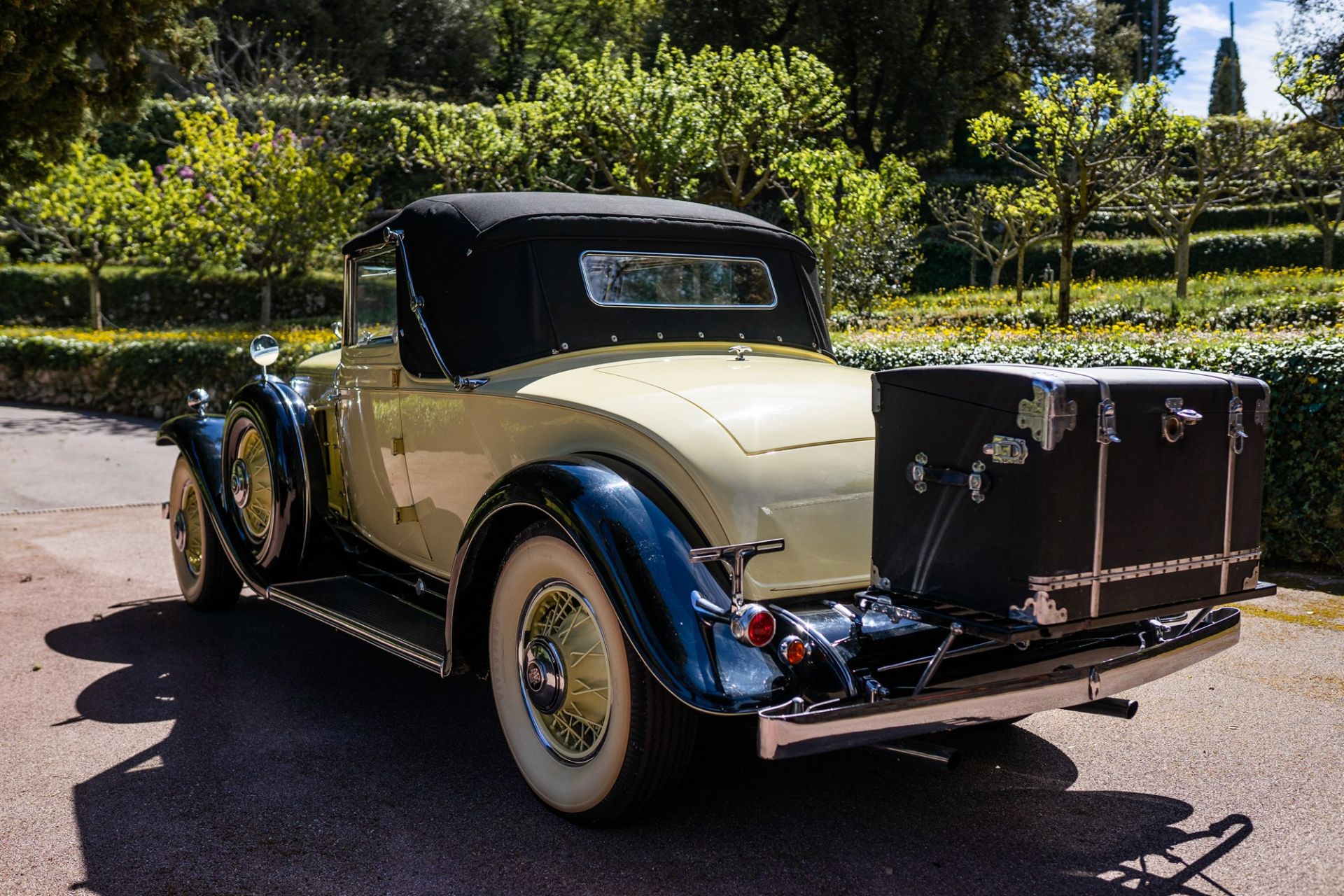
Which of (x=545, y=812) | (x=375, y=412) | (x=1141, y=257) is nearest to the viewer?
(x=545, y=812)

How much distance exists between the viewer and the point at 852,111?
3189cm

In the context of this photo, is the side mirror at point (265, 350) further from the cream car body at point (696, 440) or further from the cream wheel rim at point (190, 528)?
the cream car body at point (696, 440)

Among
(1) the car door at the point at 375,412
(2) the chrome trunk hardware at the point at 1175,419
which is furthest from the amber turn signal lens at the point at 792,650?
(1) the car door at the point at 375,412

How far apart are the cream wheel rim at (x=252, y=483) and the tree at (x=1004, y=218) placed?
16.1m

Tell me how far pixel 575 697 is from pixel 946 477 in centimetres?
129

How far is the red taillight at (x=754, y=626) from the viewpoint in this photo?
9.21 ft

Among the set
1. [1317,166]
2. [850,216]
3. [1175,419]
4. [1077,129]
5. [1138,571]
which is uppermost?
[1317,166]

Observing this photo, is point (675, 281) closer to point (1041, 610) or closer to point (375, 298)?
point (375, 298)

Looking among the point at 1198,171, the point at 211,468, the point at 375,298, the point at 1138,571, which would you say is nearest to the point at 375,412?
the point at 375,298

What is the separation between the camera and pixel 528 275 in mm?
4176

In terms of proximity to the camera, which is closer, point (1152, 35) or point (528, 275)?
point (528, 275)

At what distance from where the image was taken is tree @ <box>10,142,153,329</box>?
19.0 meters

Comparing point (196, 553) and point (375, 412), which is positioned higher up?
point (375, 412)

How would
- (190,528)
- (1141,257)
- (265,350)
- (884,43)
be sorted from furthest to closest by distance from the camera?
(884,43)
(1141,257)
(190,528)
(265,350)
